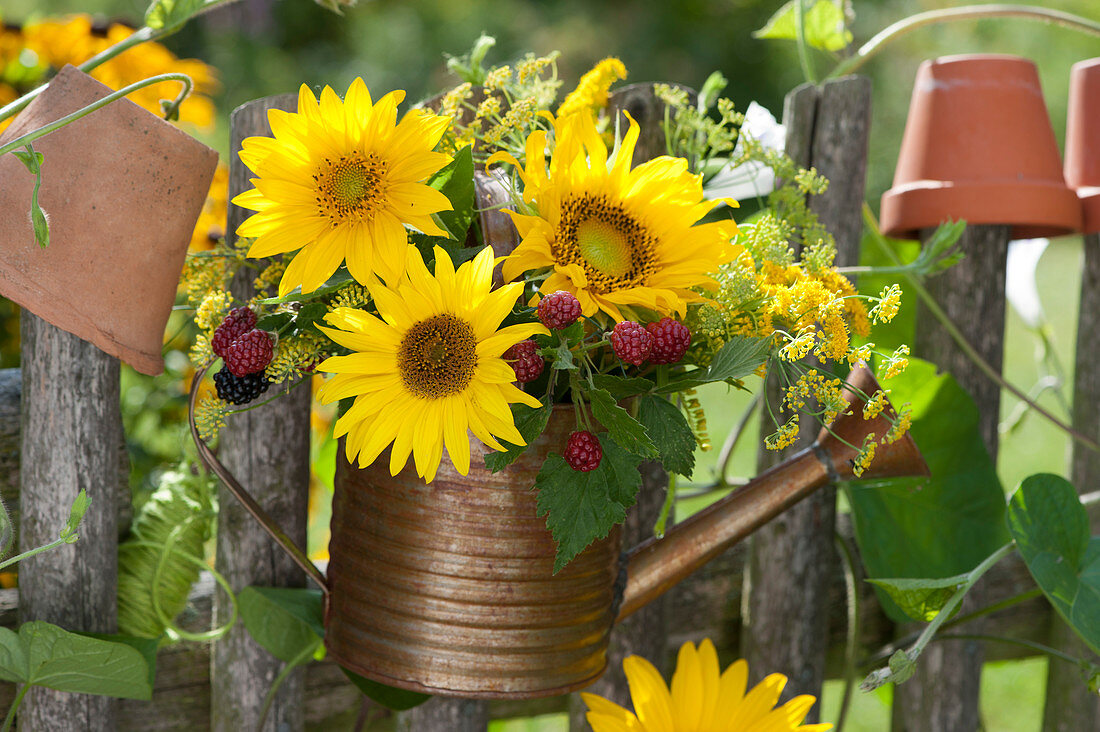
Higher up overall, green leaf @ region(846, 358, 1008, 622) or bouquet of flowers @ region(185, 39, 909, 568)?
bouquet of flowers @ region(185, 39, 909, 568)

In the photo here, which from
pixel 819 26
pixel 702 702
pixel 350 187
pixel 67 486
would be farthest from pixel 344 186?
pixel 819 26

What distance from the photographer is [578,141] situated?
0.64 m

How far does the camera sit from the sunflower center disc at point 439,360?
58cm

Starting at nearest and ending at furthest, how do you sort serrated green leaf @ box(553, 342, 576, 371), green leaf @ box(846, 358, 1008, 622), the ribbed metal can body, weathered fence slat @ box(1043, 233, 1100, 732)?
serrated green leaf @ box(553, 342, 576, 371), the ribbed metal can body, green leaf @ box(846, 358, 1008, 622), weathered fence slat @ box(1043, 233, 1100, 732)

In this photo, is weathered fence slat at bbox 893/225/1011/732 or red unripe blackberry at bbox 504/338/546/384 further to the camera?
weathered fence slat at bbox 893/225/1011/732

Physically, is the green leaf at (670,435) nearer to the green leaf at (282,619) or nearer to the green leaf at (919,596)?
the green leaf at (919,596)

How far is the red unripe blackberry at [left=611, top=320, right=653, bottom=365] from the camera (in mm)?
568

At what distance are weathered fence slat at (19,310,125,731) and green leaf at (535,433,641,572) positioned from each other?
0.40 m

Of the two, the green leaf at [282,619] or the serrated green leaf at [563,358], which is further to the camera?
the green leaf at [282,619]

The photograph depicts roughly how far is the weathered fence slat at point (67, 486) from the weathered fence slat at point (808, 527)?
63 centimetres

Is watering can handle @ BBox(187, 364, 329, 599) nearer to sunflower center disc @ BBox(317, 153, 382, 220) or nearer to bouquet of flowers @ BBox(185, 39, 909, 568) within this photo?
bouquet of flowers @ BBox(185, 39, 909, 568)

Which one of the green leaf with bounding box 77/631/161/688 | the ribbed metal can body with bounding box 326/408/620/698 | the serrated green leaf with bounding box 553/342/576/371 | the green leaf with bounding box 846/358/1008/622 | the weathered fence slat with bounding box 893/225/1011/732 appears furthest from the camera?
the weathered fence slat with bounding box 893/225/1011/732

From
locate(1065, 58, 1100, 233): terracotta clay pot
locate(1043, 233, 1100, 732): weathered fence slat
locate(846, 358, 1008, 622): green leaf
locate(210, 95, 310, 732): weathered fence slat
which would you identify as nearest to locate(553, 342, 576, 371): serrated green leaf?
locate(210, 95, 310, 732): weathered fence slat

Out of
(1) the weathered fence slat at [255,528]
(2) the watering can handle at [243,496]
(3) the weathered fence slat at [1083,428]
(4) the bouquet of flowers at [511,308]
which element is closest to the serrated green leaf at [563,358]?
(4) the bouquet of flowers at [511,308]
